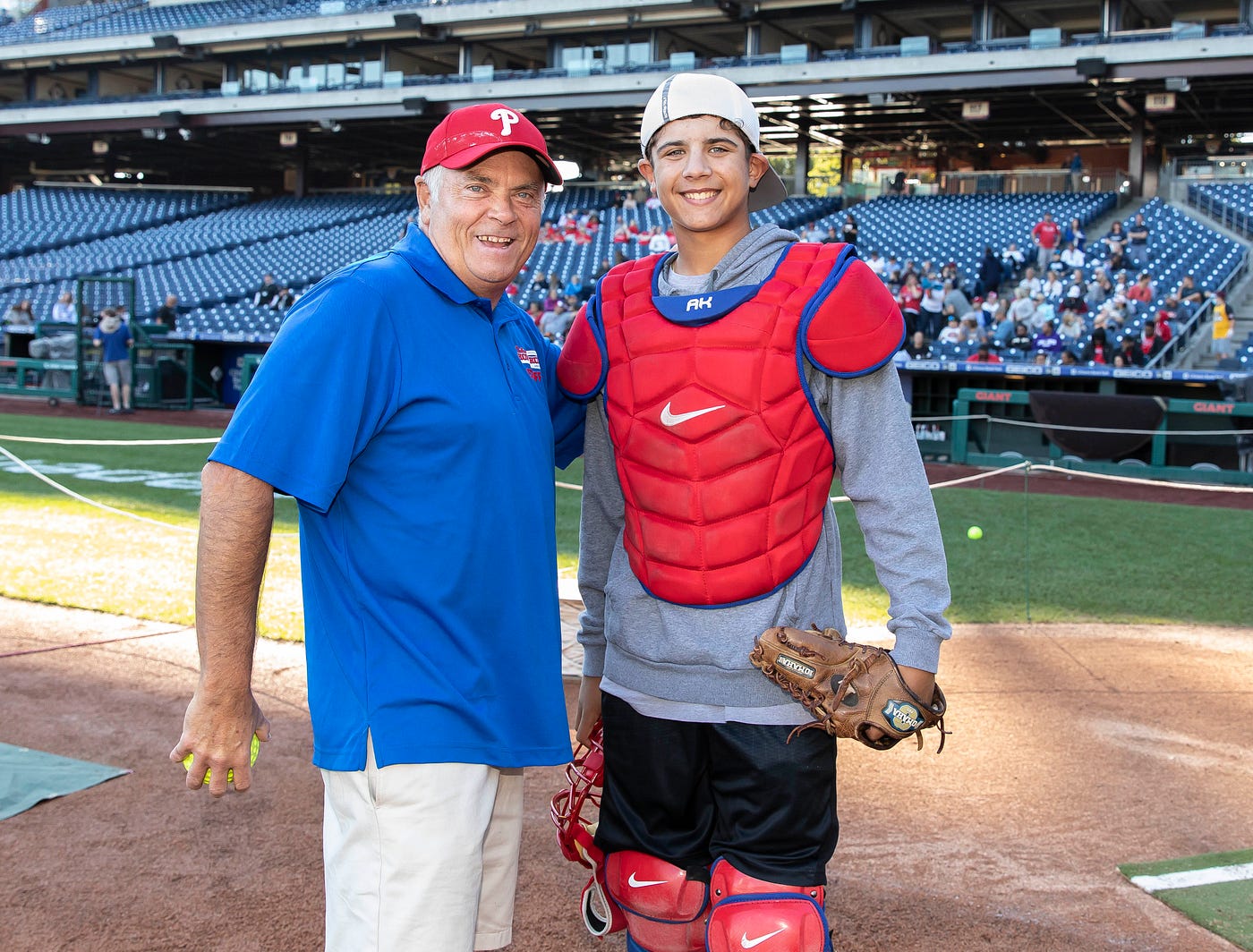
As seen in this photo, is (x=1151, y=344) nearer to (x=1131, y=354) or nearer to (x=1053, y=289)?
(x=1131, y=354)

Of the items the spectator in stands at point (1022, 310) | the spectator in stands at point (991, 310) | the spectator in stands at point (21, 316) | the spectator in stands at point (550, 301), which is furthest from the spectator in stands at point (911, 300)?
the spectator in stands at point (21, 316)

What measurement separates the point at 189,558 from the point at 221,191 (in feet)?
122

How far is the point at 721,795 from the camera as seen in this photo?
2404mm

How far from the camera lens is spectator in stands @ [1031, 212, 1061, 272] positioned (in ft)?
68.2

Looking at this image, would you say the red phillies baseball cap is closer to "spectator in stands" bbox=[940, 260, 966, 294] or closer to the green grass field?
the green grass field

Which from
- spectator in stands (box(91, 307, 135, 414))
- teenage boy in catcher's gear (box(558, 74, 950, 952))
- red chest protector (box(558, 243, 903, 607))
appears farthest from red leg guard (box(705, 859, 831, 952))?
spectator in stands (box(91, 307, 135, 414))

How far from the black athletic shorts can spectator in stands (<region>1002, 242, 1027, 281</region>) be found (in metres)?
19.9

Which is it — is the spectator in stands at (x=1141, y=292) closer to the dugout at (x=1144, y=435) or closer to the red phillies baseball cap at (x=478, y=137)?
the dugout at (x=1144, y=435)

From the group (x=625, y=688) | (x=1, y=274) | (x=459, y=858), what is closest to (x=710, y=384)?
(x=625, y=688)

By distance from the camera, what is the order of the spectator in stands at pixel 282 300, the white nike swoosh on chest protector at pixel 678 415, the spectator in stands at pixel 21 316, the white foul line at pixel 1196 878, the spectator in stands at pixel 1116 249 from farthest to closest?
the spectator in stands at pixel 282 300 → the spectator in stands at pixel 21 316 → the spectator in stands at pixel 1116 249 → the white foul line at pixel 1196 878 → the white nike swoosh on chest protector at pixel 678 415

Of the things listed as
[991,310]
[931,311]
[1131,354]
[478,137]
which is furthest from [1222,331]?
[478,137]

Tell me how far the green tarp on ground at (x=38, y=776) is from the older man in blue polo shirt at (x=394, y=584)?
249cm

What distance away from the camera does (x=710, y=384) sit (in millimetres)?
2375

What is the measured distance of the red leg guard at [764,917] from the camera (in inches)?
89.1
